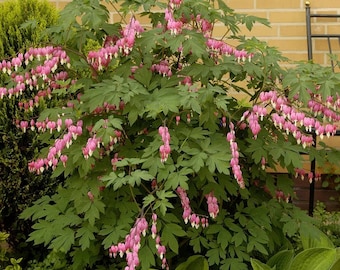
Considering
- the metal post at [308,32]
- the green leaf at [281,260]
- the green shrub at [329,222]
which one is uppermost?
the metal post at [308,32]

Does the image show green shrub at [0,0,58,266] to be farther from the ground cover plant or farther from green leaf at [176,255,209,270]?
green leaf at [176,255,209,270]

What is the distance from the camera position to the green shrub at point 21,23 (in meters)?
3.58

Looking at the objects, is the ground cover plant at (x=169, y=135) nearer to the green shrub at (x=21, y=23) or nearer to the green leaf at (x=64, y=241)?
the green leaf at (x=64, y=241)

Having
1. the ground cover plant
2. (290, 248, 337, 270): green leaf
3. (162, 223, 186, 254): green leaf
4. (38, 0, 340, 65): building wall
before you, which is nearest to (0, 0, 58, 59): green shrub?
the ground cover plant

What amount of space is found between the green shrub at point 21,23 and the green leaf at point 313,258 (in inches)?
65.8

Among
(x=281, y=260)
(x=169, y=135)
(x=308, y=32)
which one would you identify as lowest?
(x=281, y=260)

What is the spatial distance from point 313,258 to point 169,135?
863 mm

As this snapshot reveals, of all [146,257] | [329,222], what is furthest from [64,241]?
[329,222]

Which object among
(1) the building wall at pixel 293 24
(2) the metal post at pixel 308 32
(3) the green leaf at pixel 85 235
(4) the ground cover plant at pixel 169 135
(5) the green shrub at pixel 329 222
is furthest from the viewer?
(1) the building wall at pixel 293 24

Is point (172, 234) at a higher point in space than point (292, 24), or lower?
lower

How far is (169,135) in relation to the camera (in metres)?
2.55

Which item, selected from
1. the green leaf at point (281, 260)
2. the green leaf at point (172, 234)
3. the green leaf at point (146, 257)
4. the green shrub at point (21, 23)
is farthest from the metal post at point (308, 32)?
the green leaf at point (146, 257)

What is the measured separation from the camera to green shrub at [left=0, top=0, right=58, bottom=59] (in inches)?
141

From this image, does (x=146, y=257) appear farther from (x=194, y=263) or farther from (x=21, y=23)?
(x=21, y=23)
